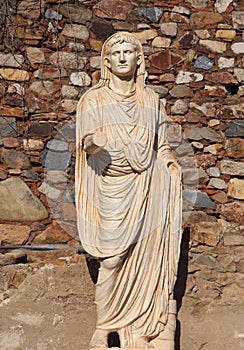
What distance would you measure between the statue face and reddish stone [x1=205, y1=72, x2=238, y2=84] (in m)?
1.24

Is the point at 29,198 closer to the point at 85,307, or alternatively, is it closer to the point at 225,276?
the point at 85,307

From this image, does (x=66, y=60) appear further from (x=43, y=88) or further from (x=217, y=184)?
(x=217, y=184)

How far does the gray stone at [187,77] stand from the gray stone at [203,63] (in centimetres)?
6

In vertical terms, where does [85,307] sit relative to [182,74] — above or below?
below

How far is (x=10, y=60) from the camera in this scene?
6.47 metres

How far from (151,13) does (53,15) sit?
67 centimetres

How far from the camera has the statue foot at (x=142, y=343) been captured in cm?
521

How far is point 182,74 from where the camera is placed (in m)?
6.64

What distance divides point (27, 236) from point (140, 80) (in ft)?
4.32

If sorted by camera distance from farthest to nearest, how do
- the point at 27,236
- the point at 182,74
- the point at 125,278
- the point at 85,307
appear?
the point at 182,74, the point at 27,236, the point at 85,307, the point at 125,278

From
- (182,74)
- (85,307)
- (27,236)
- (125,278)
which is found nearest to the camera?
(125,278)

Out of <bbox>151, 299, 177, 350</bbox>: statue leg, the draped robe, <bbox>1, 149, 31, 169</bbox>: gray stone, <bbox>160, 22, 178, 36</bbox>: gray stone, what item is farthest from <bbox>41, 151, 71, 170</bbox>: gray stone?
<bbox>151, 299, 177, 350</bbox>: statue leg

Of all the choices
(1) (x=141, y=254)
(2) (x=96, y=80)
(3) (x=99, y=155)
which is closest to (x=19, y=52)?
(2) (x=96, y=80)

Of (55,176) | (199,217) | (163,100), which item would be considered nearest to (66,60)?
(163,100)
